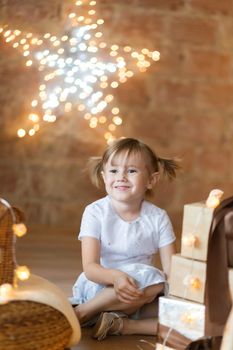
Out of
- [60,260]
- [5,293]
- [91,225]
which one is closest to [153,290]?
[91,225]

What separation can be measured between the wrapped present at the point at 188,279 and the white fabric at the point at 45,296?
27cm

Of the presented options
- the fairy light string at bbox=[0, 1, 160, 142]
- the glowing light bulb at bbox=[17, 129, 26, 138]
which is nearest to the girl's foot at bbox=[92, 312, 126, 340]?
the fairy light string at bbox=[0, 1, 160, 142]

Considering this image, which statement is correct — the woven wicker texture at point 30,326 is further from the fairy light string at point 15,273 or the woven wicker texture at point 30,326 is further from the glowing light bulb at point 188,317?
the glowing light bulb at point 188,317

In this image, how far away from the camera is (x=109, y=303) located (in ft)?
7.26

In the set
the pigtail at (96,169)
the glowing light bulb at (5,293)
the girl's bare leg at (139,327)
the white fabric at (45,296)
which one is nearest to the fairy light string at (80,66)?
the pigtail at (96,169)

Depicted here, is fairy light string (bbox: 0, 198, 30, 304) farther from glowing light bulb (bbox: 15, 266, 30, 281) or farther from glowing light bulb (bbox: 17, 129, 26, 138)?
glowing light bulb (bbox: 17, 129, 26, 138)

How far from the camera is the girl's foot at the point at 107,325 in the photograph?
2.16 m

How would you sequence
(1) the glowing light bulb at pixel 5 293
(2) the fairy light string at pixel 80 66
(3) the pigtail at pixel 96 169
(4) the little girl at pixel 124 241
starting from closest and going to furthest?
(1) the glowing light bulb at pixel 5 293, (4) the little girl at pixel 124 241, (3) the pigtail at pixel 96 169, (2) the fairy light string at pixel 80 66

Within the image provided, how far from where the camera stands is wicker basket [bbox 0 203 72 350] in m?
1.74

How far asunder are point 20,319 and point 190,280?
17.1 inches

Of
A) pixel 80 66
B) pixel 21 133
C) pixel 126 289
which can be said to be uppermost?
pixel 80 66

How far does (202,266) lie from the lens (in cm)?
179

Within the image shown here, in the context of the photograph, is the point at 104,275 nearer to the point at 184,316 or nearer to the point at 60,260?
the point at 184,316

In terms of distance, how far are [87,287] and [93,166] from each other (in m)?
0.41
